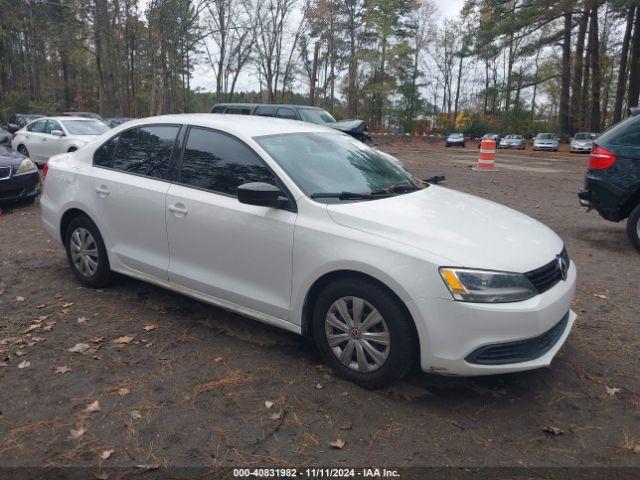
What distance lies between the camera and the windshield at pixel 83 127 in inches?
550

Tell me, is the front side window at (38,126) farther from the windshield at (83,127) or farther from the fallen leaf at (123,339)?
the fallen leaf at (123,339)

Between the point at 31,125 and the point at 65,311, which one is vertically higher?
the point at 31,125

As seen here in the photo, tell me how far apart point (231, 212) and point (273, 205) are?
1.33 feet

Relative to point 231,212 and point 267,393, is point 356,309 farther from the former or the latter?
point 231,212

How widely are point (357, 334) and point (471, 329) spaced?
0.71 m

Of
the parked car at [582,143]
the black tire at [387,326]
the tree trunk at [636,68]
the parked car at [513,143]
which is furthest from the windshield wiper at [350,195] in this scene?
the parked car at [513,143]

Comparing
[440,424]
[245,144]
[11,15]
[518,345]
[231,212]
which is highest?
[11,15]

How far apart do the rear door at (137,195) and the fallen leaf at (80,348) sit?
0.77 meters

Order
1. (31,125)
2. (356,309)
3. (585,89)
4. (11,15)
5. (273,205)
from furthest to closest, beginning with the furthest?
1. (585,89)
2. (11,15)
3. (31,125)
4. (273,205)
5. (356,309)

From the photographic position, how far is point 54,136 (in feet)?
45.2

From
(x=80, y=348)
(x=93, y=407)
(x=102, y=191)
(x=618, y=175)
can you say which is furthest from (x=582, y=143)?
(x=93, y=407)

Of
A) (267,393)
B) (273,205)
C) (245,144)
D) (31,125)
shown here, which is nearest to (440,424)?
(267,393)

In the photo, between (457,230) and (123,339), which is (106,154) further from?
(457,230)

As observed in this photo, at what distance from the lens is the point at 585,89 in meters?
38.3
